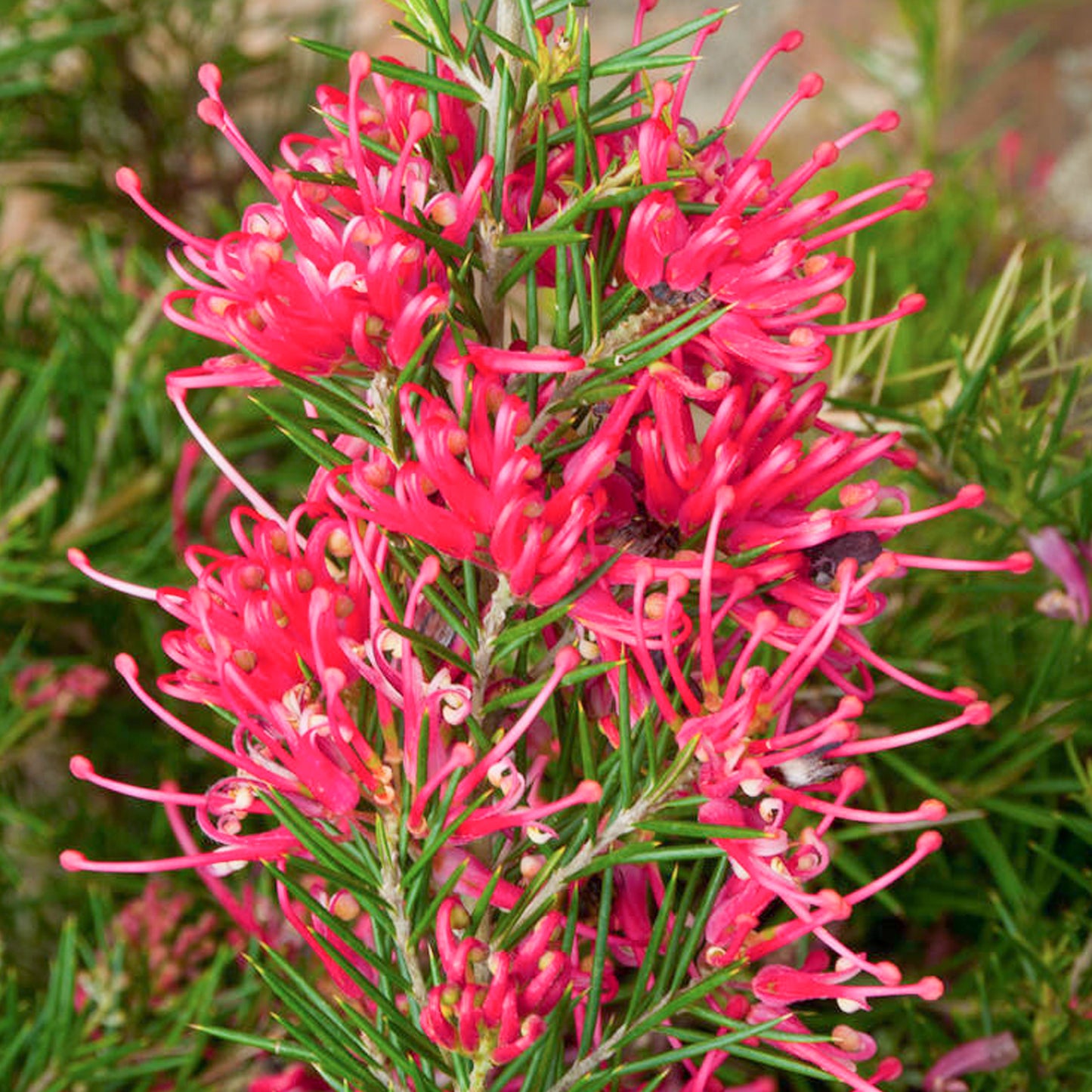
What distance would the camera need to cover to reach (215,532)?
59 centimetres

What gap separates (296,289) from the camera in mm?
237

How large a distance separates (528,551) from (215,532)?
15.4 inches

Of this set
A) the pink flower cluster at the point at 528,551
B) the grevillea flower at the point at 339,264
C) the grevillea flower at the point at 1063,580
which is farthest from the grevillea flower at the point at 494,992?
the grevillea flower at the point at 1063,580

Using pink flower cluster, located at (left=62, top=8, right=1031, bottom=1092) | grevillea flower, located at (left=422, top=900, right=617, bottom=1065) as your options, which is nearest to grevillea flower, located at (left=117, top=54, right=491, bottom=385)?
pink flower cluster, located at (left=62, top=8, right=1031, bottom=1092)

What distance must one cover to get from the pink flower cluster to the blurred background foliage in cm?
12

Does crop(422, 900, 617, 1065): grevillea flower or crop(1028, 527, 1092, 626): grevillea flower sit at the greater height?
crop(422, 900, 617, 1065): grevillea flower

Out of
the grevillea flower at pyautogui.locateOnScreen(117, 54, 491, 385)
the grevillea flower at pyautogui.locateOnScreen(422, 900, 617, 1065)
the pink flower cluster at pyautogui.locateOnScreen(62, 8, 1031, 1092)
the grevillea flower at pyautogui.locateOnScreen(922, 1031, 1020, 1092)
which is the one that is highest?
the grevillea flower at pyautogui.locateOnScreen(117, 54, 491, 385)

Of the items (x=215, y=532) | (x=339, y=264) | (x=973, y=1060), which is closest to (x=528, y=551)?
(x=339, y=264)

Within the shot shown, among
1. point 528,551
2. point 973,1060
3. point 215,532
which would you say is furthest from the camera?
point 215,532

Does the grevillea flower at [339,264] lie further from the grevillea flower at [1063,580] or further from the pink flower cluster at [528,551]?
the grevillea flower at [1063,580]

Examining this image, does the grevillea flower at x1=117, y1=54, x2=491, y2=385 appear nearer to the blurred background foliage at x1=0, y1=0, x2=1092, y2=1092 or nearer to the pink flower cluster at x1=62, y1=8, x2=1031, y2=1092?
the pink flower cluster at x1=62, y1=8, x2=1031, y2=1092

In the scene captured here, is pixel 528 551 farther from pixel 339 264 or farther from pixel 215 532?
pixel 215 532

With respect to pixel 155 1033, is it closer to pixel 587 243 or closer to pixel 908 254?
pixel 587 243

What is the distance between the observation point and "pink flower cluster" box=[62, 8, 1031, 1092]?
0.23 m
